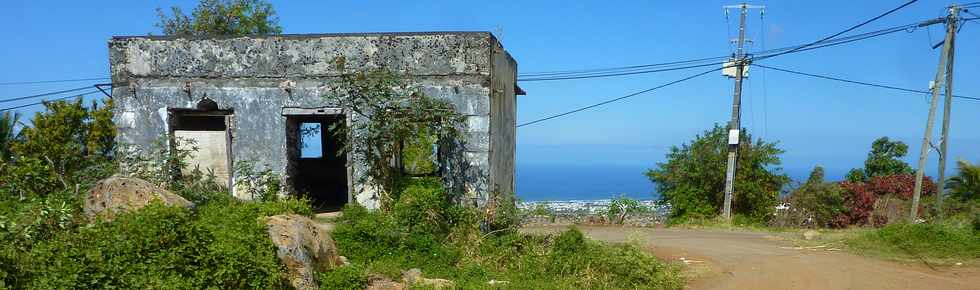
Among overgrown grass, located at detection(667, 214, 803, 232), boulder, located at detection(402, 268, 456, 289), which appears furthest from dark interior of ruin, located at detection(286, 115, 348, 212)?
overgrown grass, located at detection(667, 214, 803, 232)

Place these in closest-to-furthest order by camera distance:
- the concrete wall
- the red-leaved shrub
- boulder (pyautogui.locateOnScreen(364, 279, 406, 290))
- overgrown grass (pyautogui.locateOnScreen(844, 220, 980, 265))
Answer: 1. boulder (pyautogui.locateOnScreen(364, 279, 406, 290))
2. overgrown grass (pyautogui.locateOnScreen(844, 220, 980, 265))
3. the concrete wall
4. the red-leaved shrub

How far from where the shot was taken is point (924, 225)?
417 inches

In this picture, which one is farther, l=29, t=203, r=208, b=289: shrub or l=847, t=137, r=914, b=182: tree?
l=847, t=137, r=914, b=182: tree

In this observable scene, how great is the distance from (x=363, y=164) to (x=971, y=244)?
1090 centimetres

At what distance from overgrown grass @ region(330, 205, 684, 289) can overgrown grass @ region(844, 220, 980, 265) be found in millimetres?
4452

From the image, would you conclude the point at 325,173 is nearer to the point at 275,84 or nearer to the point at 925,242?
the point at 275,84

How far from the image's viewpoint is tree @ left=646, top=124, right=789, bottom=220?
1789 cm

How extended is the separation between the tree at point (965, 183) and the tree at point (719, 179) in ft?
14.3

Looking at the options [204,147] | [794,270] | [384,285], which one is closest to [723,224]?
[794,270]

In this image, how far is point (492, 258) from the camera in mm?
9102

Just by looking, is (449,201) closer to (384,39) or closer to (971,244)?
(384,39)

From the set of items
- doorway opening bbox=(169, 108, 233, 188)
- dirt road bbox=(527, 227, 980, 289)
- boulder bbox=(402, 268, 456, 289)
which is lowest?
dirt road bbox=(527, 227, 980, 289)

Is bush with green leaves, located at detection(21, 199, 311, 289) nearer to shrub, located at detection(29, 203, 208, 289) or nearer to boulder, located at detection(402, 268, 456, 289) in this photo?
shrub, located at detection(29, 203, 208, 289)

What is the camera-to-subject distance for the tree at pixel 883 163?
65.0ft
